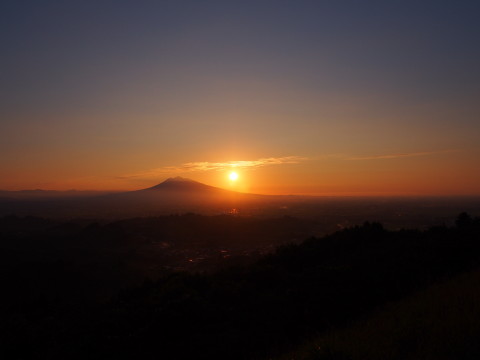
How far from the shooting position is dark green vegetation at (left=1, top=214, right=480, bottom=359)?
791 cm

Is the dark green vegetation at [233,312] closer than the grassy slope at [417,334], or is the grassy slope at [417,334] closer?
the grassy slope at [417,334]

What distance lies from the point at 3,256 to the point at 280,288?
34.9 m

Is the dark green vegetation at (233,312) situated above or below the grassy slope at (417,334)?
below

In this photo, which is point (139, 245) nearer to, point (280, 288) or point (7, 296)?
point (7, 296)

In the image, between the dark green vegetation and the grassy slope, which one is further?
the dark green vegetation

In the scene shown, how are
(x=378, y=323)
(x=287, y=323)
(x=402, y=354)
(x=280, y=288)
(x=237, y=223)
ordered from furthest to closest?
(x=237, y=223)
(x=280, y=288)
(x=287, y=323)
(x=378, y=323)
(x=402, y=354)

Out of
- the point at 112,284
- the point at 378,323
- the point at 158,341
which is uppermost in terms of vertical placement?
the point at 378,323

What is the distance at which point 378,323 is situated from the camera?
7109 millimetres

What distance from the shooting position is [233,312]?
10.0 metres

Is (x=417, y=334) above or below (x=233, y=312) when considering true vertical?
above

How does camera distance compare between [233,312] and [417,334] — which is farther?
[233,312]

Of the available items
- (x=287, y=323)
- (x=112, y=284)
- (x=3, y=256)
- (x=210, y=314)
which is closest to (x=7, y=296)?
(x=112, y=284)

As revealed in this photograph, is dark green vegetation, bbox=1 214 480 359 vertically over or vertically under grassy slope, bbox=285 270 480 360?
under

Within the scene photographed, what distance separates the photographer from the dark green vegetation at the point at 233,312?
791cm
